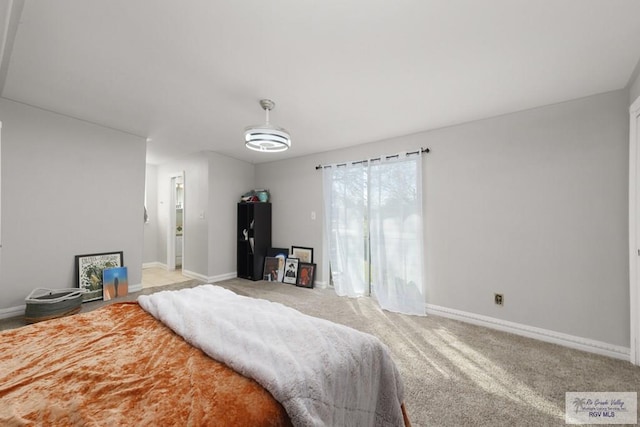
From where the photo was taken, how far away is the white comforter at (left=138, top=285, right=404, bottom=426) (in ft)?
3.16

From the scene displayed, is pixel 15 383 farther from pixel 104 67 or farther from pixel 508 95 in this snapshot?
pixel 508 95

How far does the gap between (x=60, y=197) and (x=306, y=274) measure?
337 cm

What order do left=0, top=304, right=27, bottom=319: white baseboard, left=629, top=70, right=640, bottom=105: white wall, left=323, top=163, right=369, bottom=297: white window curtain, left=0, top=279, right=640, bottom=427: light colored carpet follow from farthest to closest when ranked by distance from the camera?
left=323, top=163, right=369, bottom=297: white window curtain
left=0, top=304, right=27, bottom=319: white baseboard
left=629, top=70, right=640, bottom=105: white wall
left=0, top=279, right=640, bottom=427: light colored carpet

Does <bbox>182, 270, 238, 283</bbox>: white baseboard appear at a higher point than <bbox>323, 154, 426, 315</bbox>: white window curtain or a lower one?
lower

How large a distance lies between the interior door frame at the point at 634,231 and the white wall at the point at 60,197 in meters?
5.41

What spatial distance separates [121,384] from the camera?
976 millimetres

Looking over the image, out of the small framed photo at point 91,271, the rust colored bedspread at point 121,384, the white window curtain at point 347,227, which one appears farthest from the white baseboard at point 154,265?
the rust colored bedspread at point 121,384

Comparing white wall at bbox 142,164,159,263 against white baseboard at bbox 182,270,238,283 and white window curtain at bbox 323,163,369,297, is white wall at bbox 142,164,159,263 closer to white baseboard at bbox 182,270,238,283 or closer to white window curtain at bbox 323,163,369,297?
white baseboard at bbox 182,270,238,283

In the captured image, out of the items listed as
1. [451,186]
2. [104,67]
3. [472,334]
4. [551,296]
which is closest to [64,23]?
[104,67]

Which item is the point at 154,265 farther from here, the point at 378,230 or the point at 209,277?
the point at 378,230

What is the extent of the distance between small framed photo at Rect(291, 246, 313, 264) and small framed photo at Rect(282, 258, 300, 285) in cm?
9

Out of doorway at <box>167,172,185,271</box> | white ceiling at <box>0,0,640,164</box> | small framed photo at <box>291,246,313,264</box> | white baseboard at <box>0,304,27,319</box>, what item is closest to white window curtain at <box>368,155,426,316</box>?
white ceiling at <box>0,0,640,164</box>

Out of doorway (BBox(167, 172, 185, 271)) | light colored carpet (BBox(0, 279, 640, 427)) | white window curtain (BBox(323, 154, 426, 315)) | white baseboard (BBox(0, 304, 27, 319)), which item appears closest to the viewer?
light colored carpet (BBox(0, 279, 640, 427))

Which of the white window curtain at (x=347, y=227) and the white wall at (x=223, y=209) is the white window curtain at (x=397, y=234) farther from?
the white wall at (x=223, y=209)
